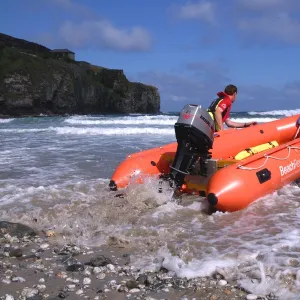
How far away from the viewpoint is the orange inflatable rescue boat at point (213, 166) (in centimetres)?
446

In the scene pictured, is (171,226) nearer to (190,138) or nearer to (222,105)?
(190,138)

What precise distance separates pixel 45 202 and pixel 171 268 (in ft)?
8.26

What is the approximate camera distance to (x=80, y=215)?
4387mm

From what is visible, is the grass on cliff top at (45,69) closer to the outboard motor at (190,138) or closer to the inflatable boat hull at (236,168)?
the inflatable boat hull at (236,168)

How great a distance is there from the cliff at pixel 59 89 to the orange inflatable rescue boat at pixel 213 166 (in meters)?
39.8

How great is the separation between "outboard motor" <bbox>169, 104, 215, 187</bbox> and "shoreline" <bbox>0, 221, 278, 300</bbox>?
1.57 metres

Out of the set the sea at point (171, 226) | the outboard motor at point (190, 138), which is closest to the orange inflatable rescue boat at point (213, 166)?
the outboard motor at point (190, 138)

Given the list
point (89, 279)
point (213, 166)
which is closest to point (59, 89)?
point (213, 166)

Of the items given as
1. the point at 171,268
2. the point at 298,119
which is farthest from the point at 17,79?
the point at 171,268

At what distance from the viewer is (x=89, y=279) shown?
9.20 ft

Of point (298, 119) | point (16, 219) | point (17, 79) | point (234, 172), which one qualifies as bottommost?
point (16, 219)

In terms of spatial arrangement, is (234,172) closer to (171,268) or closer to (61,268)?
(171,268)

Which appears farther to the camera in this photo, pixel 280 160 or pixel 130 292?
pixel 280 160

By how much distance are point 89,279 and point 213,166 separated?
8.18 ft
